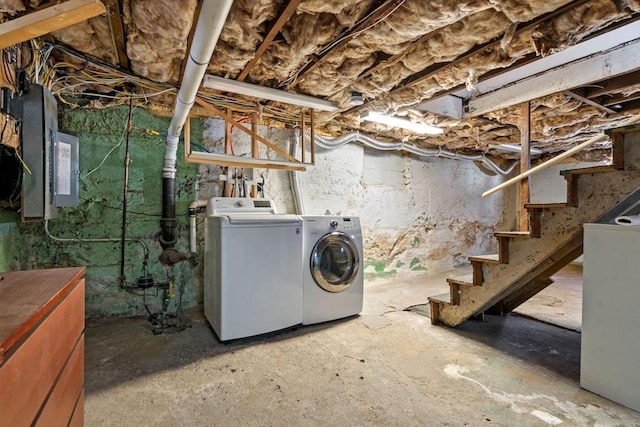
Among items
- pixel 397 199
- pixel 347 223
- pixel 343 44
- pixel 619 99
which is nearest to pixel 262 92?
pixel 343 44

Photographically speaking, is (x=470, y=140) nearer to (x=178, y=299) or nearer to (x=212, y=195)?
(x=212, y=195)

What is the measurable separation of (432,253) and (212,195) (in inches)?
139

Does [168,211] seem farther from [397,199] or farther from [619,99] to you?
[619,99]

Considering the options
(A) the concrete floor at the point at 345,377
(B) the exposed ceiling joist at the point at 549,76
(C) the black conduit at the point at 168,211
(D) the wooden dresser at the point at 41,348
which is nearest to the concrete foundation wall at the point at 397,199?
(C) the black conduit at the point at 168,211

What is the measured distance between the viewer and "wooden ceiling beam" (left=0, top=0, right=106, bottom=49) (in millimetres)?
1046

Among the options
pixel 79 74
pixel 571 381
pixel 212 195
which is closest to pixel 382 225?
pixel 212 195

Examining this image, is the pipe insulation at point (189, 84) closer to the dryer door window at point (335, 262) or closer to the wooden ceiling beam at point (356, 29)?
the wooden ceiling beam at point (356, 29)

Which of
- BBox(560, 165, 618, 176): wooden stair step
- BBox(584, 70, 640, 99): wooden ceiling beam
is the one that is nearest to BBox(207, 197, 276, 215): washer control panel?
BBox(560, 165, 618, 176): wooden stair step

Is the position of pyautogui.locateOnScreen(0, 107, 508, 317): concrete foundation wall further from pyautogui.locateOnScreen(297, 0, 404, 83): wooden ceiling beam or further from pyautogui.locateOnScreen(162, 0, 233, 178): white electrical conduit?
pyautogui.locateOnScreen(297, 0, 404, 83): wooden ceiling beam

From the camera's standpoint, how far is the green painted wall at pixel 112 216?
2545mm

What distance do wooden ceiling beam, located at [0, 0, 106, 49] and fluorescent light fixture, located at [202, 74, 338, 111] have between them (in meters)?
1.18

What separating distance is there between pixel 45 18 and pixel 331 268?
237cm

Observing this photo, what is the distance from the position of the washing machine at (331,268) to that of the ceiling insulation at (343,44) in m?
1.20

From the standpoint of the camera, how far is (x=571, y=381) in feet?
5.91
